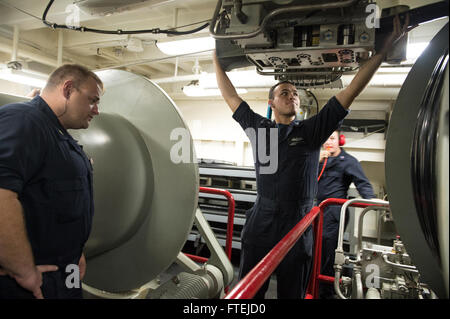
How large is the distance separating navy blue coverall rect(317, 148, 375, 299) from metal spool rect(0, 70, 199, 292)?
2048 mm

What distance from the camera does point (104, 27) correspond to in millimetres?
3863

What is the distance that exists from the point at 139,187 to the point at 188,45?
2.03m

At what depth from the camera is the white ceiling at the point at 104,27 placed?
2.87 metres

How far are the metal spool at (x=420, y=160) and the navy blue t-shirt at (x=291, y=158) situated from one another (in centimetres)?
66

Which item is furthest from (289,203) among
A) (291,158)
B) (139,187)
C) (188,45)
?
(188,45)

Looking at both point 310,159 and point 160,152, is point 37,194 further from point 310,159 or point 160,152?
point 310,159

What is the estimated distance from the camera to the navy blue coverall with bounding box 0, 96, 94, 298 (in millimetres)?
966

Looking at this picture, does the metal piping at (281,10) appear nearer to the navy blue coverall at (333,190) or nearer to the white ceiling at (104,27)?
the white ceiling at (104,27)

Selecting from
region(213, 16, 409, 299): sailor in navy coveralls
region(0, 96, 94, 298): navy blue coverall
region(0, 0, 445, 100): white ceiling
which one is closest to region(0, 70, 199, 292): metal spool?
region(0, 96, 94, 298): navy blue coverall

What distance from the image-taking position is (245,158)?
599cm

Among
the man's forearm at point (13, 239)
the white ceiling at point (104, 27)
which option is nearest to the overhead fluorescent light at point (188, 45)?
the white ceiling at point (104, 27)
